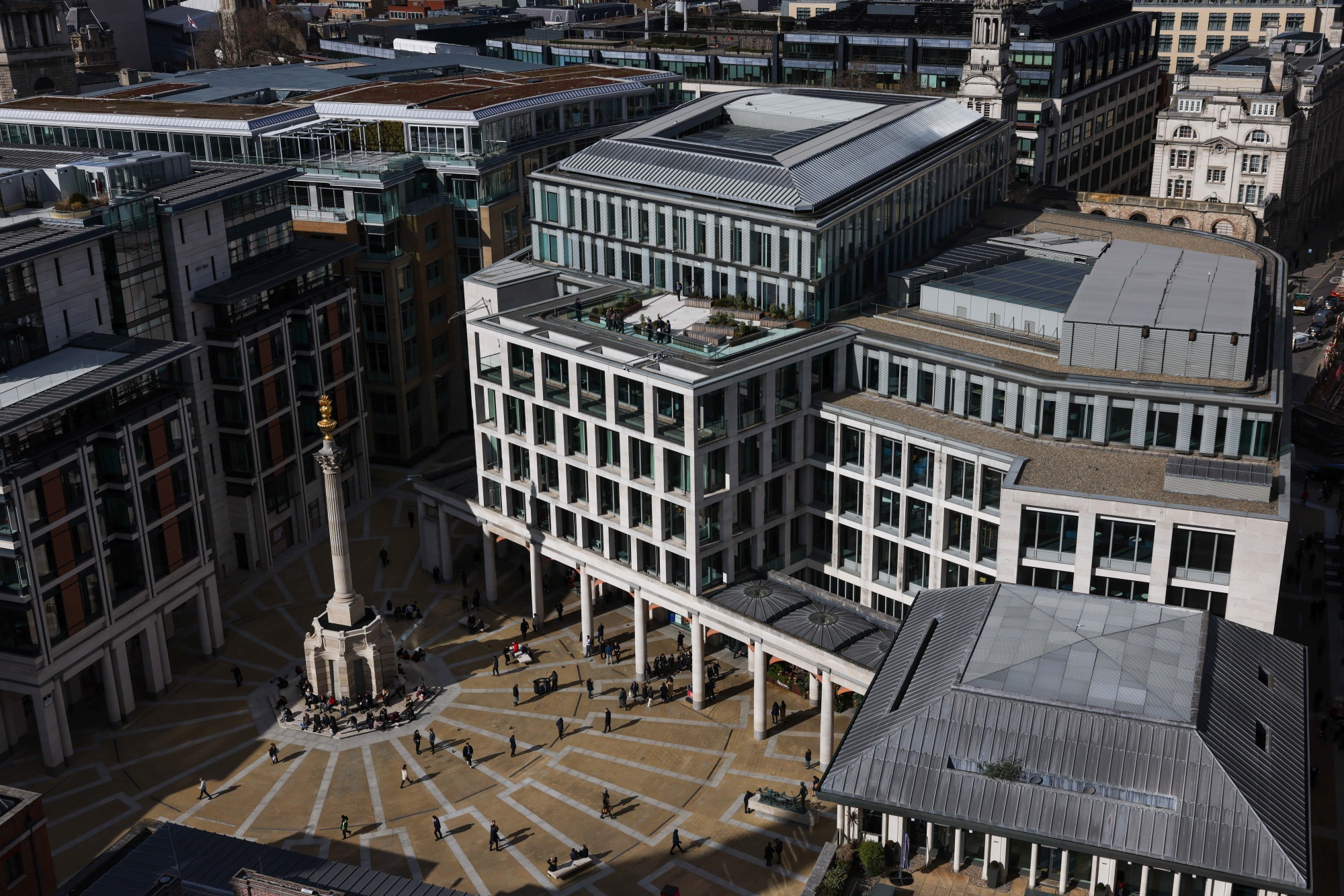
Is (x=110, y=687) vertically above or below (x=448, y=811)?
above

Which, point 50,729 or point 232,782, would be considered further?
point 232,782

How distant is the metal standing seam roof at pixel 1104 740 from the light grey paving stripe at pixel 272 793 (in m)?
42.3

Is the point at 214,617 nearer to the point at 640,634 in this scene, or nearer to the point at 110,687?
the point at 110,687

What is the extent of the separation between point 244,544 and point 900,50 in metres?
119

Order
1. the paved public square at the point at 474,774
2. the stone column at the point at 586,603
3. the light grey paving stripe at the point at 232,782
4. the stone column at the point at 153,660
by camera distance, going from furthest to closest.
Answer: the stone column at the point at 586,603, the stone column at the point at 153,660, the light grey paving stripe at the point at 232,782, the paved public square at the point at 474,774

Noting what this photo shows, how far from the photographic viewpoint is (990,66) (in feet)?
579

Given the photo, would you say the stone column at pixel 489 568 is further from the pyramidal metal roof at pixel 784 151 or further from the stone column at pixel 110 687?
the pyramidal metal roof at pixel 784 151

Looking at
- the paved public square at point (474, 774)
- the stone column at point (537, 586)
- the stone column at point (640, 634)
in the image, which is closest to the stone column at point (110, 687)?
the paved public square at point (474, 774)

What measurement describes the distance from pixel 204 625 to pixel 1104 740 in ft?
236

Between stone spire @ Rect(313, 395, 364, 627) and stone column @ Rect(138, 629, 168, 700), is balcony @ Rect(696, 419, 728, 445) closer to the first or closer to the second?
stone spire @ Rect(313, 395, 364, 627)

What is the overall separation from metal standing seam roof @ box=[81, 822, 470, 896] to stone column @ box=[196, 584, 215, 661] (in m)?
45.1

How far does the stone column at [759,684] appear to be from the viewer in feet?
322

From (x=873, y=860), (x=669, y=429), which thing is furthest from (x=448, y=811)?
(x=873, y=860)

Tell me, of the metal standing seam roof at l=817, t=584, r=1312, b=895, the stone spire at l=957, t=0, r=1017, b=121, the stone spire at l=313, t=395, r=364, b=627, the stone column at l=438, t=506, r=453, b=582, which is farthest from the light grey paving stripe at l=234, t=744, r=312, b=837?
the stone spire at l=957, t=0, r=1017, b=121
